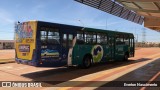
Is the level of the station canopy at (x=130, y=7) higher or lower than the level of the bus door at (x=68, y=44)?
higher

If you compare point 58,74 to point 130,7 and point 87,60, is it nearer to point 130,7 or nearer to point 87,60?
point 87,60

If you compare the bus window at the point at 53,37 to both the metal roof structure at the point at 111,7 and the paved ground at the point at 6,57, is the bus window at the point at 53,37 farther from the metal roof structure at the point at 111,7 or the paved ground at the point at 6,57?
the paved ground at the point at 6,57

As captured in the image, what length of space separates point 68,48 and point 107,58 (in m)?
5.43

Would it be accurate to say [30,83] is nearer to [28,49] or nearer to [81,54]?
[28,49]

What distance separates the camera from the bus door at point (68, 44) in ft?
47.4

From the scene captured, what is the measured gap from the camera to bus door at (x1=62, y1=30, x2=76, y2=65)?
14455mm

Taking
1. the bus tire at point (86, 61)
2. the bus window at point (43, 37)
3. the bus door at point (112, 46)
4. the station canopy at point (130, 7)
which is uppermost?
the station canopy at point (130, 7)

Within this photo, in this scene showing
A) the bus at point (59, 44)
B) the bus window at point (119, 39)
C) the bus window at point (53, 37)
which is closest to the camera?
the bus at point (59, 44)

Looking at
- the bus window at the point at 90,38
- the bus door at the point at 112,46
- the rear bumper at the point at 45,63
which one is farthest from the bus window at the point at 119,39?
the rear bumper at the point at 45,63

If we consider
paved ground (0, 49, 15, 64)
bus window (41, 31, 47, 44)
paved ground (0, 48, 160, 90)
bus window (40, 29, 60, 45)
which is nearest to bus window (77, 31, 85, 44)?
paved ground (0, 48, 160, 90)

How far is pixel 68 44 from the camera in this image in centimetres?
1494

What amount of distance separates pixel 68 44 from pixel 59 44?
982mm

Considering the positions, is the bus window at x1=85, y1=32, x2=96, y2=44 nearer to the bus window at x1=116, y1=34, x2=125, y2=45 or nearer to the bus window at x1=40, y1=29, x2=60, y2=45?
the bus window at x1=40, y1=29, x2=60, y2=45

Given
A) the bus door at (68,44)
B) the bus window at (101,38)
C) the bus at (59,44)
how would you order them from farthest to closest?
1. the bus window at (101,38)
2. the bus door at (68,44)
3. the bus at (59,44)
